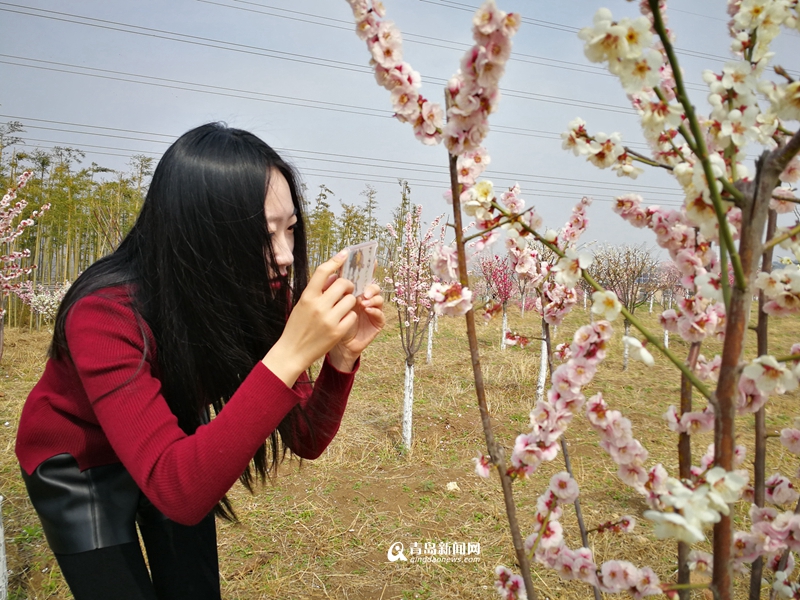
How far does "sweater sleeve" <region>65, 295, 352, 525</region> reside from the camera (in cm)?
Answer: 84

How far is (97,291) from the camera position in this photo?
105 cm

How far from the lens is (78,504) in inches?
44.3

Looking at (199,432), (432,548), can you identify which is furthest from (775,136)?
(432,548)

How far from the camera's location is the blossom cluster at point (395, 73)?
2.17ft

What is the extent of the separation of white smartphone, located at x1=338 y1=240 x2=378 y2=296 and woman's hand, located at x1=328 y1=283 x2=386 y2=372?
0.10 ft

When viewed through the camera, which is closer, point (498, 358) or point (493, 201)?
point (493, 201)

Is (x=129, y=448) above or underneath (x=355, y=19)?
underneath

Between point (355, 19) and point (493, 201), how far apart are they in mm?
320

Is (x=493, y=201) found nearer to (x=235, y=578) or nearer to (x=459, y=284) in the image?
(x=459, y=284)

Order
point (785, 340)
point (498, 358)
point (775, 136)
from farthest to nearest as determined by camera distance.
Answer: point (785, 340) < point (498, 358) < point (775, 136)

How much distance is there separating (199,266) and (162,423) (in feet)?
1.21

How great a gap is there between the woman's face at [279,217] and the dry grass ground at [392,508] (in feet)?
2.64

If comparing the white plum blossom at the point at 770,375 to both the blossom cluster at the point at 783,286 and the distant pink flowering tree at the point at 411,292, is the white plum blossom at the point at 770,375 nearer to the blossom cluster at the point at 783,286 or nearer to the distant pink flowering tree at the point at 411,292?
the blossom cluster at the point at 783,286

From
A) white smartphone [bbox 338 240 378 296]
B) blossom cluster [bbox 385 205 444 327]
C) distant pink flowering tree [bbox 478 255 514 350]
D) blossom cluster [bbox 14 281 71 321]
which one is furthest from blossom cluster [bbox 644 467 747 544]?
blossom cluster [bbox 14 281 71 321]
